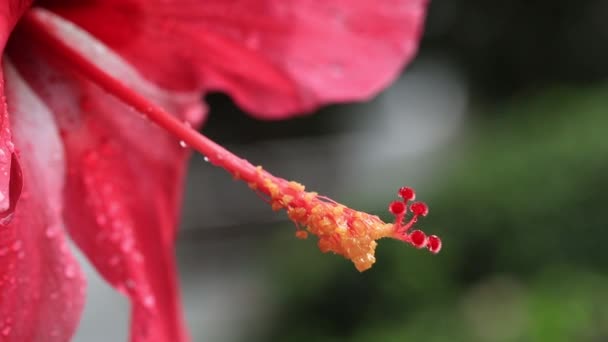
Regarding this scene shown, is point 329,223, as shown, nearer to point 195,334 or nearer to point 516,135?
point 195,334

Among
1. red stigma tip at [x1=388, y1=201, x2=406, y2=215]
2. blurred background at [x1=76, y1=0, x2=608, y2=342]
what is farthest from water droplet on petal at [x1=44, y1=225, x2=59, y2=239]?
blurred background at [x1=76, y1=0, x2=608, y2=342]

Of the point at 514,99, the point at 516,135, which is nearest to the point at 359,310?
the point at 516,135

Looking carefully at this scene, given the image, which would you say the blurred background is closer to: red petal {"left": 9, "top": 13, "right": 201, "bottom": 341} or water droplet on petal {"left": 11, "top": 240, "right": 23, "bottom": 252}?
red petal {"left": 9, "top": 13, "right": 201, "bottom": 341}

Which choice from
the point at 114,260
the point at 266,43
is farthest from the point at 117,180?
the point at 266,43

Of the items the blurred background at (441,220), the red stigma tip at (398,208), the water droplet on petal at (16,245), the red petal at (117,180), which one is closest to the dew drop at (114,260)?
the red petal at (117,180)

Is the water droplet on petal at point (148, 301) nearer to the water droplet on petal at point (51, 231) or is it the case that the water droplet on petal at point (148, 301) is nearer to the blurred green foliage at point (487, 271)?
the water droplet on petal at point (51, 231)

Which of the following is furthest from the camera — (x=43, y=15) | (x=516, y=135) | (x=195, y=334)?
(x=516, y=135)
